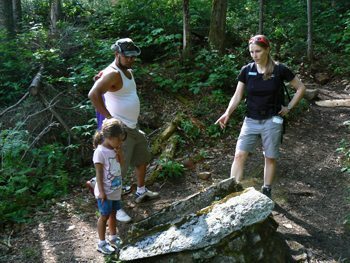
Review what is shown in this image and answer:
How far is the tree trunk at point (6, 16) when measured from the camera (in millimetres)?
9273

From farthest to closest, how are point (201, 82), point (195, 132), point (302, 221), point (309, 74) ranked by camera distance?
point (309, 74) < point (201, 82) < point (195, 132) < point (302, 221)

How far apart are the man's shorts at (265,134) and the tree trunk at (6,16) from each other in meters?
6.86

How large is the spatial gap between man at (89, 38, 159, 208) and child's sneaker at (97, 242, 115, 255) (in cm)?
88

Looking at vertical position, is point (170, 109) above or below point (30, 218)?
above

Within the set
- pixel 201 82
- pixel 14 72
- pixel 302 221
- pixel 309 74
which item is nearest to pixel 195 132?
pixel 201 82

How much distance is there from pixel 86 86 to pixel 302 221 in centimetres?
516

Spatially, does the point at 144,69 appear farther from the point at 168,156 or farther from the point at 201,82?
the point at 168,156

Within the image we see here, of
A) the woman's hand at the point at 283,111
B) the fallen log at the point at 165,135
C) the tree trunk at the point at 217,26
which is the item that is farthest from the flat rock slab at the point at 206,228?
the tree trunk at the point at 217,26

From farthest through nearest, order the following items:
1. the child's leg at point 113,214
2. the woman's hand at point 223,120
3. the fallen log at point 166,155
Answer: the fallen log at point 166,155
the woman's hand at point 223,120
the child's leg at point 113,214

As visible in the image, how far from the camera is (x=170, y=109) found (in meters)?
8.59

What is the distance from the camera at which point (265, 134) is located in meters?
4.76

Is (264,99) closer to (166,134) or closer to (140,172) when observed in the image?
(140,172)

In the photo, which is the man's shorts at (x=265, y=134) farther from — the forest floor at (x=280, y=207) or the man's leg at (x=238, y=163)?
the forest floor at (x=280, y=207)

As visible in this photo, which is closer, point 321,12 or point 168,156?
point 168,156
